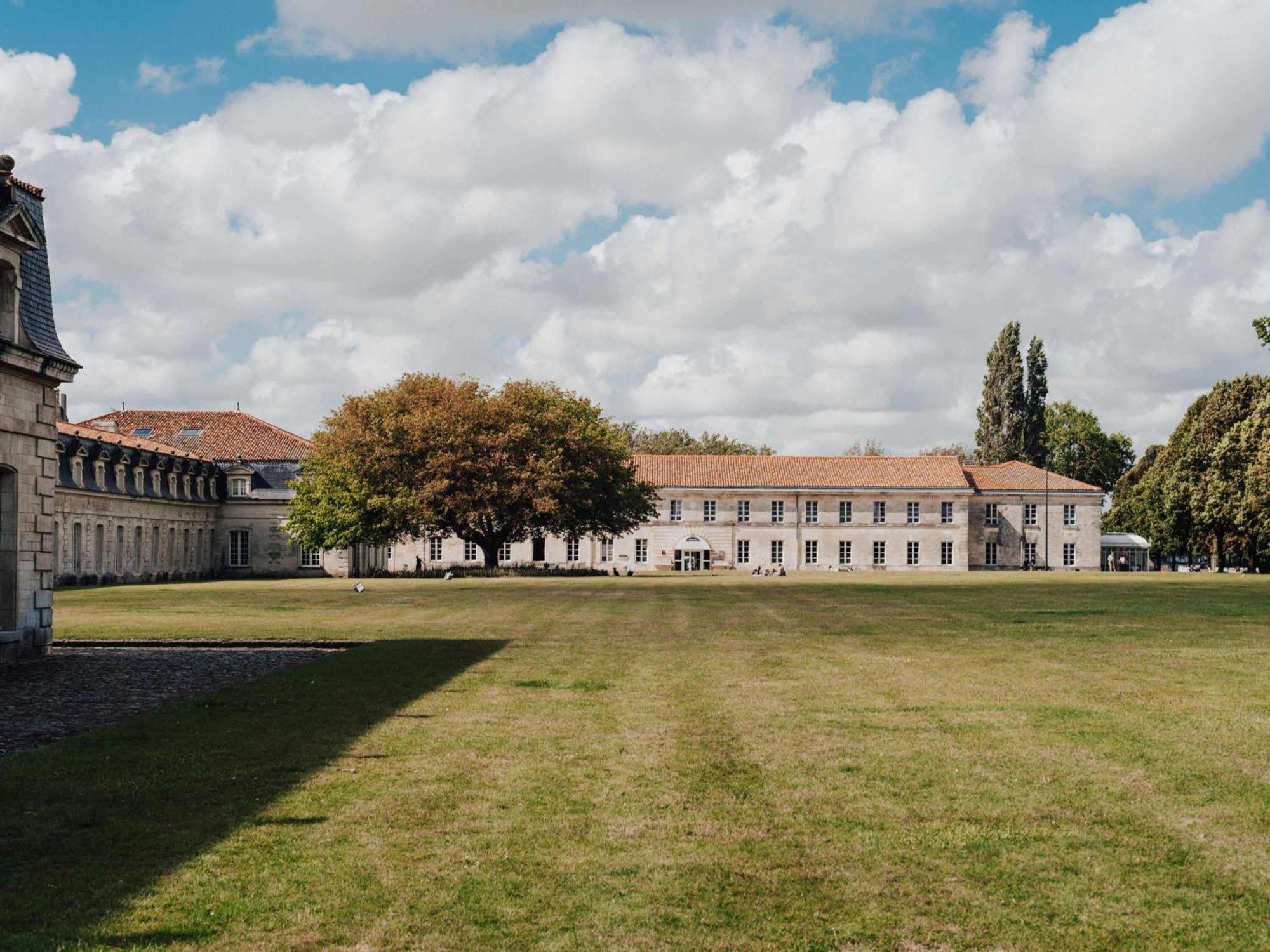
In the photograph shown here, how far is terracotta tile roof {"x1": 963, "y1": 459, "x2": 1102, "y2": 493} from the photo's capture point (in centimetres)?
9094

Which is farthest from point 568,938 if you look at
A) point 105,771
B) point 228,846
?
point 105,771

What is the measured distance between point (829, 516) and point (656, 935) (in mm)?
85429

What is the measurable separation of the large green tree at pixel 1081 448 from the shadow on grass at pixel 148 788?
10920 centimetres

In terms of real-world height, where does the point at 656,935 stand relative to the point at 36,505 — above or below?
below

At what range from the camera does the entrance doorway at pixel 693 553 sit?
88.7 m

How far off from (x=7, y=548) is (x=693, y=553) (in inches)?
2888

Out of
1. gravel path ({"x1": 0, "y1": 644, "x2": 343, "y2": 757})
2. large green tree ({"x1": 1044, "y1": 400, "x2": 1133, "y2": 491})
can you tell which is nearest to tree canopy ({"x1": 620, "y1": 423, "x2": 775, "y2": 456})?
large green tree ({"x1": 1044, "y1": 400, "x2": 1133, "y2": 491})

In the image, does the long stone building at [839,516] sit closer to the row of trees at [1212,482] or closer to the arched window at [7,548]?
the row of trees at [1212,482]

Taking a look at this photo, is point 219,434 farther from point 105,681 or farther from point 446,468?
point 105,681

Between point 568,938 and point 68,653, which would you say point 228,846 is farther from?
point 68,653

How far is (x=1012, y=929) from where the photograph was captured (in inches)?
223

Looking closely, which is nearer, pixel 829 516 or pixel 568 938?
pixel 568 938

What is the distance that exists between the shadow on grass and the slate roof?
6954 mm

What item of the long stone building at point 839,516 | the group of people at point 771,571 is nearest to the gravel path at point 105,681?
→ the group of people at point 771,571
